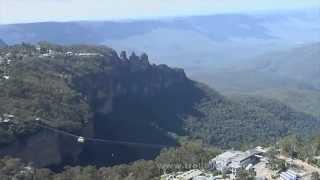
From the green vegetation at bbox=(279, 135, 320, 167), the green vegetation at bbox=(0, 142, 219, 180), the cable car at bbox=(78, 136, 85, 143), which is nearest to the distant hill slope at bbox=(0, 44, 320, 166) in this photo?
the cable car at bbox=(78, 136, 85, 143)

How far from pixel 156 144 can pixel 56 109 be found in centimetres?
1424

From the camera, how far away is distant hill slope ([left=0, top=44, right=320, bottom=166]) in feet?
214

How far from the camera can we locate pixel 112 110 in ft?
282

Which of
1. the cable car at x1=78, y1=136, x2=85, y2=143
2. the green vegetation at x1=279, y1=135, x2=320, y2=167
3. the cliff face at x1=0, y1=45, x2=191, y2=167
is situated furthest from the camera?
the cable car at x1=78, y1=136, x2=85, y2=143

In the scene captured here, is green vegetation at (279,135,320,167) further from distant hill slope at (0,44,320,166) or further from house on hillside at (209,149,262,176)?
distant hill slope at (0,44,320,166)

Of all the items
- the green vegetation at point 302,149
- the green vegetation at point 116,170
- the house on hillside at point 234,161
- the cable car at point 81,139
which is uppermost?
the green vegetation at point 302,149

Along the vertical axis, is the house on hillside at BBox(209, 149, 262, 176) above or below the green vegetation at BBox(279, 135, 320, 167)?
below

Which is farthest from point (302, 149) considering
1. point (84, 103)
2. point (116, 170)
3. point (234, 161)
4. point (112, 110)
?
point (112, 110)

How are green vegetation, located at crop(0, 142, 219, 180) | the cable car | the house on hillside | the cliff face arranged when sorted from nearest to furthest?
the house on hillside
green vegetation, located at crop(0, 142, 219, 180)
the cliff face
the cable car

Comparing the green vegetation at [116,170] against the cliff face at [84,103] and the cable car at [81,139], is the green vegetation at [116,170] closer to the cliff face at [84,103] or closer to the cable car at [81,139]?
the cliff face at [84,103]

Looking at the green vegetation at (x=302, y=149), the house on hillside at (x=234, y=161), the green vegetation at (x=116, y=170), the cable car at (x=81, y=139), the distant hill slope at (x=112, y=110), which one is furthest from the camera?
the cable car at (x=81, y=139)

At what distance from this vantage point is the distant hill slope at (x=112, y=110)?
65.4 meters

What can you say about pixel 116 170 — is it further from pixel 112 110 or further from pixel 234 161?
pixel 112 110

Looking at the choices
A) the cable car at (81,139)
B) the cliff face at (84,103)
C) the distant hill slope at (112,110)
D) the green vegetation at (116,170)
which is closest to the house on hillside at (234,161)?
the green vegetation at (116,170)
